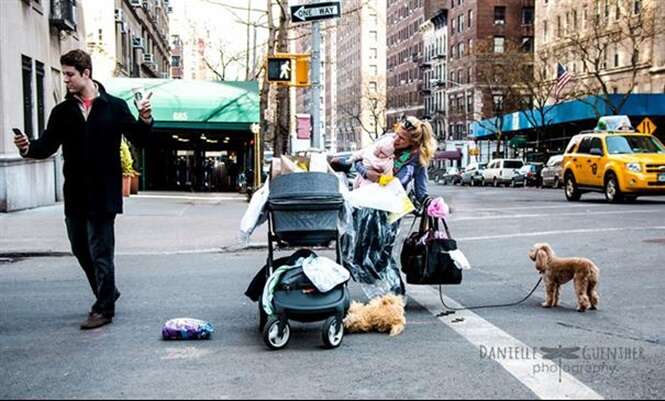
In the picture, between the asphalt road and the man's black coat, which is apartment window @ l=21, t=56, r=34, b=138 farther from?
the man's black coat

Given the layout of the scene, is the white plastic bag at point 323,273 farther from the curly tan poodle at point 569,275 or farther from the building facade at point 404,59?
the building facade at point 404,59

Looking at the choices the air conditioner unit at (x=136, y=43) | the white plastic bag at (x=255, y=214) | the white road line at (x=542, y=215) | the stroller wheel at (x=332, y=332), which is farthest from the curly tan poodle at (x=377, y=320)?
the air conditioner unit at (x=136, y=43)

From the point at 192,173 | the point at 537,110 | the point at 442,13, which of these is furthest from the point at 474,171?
the point at 442,13

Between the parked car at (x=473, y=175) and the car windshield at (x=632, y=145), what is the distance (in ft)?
100

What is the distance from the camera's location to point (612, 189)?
22125 millimetres

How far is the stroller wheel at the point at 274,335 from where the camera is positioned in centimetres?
562

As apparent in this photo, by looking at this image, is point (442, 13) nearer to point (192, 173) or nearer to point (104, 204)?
point (192, 173)

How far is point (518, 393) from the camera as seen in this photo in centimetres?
460

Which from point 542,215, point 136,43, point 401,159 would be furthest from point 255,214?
point 136,43

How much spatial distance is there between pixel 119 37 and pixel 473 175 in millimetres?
28375

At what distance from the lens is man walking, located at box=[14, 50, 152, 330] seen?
6.41m

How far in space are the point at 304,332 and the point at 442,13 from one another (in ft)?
311

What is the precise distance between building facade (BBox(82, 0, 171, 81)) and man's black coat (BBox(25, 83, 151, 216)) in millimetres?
23769

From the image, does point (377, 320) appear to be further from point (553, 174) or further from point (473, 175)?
point (473, 175)
